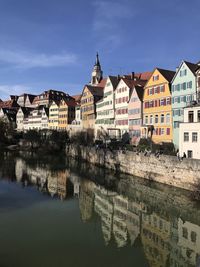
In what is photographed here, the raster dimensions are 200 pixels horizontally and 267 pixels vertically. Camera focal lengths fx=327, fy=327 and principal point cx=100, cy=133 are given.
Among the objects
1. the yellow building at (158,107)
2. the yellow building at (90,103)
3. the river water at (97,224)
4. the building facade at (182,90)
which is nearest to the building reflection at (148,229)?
the river water at (97,224)

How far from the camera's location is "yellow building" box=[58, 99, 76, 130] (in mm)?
91812

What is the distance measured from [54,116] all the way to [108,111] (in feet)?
125

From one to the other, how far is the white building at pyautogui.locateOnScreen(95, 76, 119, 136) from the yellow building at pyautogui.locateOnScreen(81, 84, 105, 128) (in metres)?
4.12

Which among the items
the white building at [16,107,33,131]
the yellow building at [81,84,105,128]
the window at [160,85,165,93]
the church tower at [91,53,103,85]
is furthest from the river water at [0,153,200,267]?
the white building at [16,107,33,131]

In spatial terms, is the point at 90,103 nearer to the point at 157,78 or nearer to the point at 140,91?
the point at 140,91

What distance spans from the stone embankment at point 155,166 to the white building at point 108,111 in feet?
39.5

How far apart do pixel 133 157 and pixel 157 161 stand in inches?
225

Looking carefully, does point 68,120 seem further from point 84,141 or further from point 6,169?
point 6,169

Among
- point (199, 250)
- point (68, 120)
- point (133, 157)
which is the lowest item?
point (199, 250)

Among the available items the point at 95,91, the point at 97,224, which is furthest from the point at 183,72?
the point at 95,91

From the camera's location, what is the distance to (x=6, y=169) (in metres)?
49.9

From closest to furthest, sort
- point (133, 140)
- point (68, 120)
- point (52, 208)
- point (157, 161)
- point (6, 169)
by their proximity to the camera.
Result: point (52, 208) < point (157, 161) < point (6, 169) < point (133, 140) < point (68, 120)

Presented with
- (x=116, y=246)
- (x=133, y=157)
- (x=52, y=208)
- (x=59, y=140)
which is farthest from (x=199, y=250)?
(x=59, y=140)

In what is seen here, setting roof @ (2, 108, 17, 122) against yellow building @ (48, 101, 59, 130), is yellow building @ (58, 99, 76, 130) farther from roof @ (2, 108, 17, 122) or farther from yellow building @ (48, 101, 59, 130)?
roof @ (2, 108, 17, 122)
